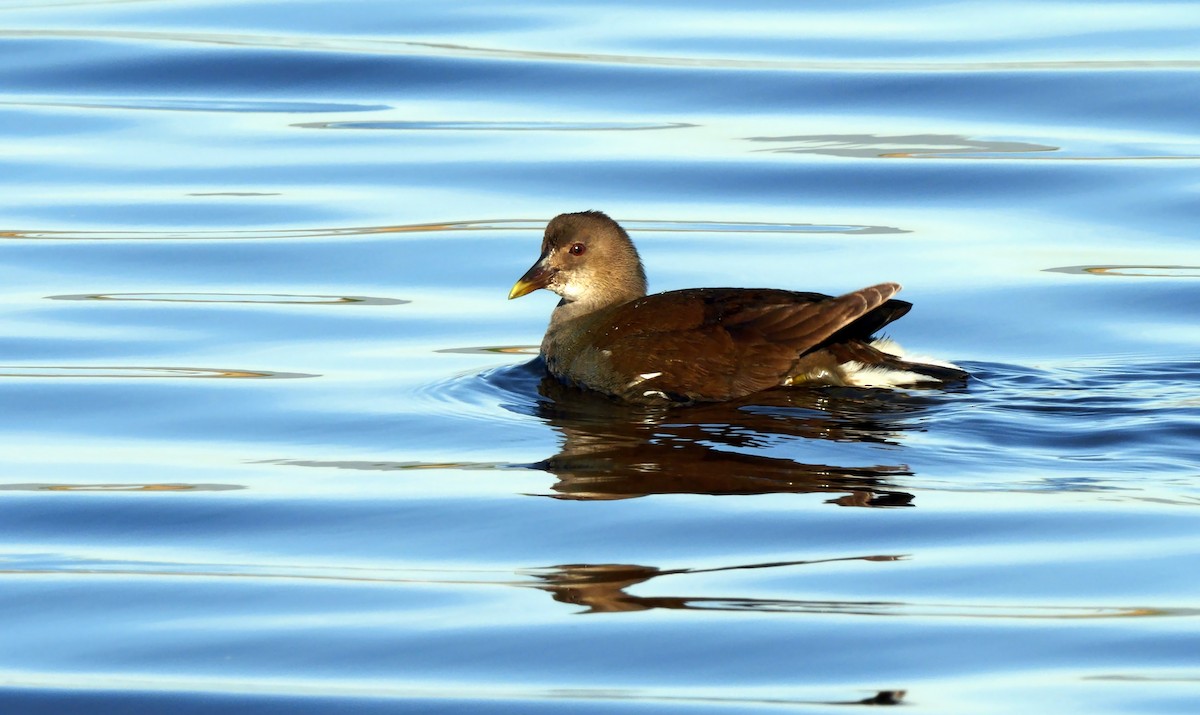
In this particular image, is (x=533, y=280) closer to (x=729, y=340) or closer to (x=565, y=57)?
(x=729, y=340)

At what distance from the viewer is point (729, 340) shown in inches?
333

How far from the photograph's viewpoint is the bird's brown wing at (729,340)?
8391mm

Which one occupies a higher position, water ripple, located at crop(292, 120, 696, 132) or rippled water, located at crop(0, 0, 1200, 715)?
water ripple, located at crop(292, 120, 696, 132)

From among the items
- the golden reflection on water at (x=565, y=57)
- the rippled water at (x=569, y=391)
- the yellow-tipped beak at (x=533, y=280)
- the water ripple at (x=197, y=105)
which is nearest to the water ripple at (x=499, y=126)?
the rippled water at (x=569, y=391)

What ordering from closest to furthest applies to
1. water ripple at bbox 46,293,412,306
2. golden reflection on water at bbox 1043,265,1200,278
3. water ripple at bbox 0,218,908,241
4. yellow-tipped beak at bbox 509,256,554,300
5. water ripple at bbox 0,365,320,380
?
water ripple at bbox 0,365,320,380
yellow-tipped beak at bbox 509,256,554,300
water ripple at bbox 46,293,412,306
golden reflection on water at bbox 1043,265,1200,278
water ripple at bbox 0,218,908,241

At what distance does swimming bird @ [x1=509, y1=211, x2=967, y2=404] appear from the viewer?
8422mm

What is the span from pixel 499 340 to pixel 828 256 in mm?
2272

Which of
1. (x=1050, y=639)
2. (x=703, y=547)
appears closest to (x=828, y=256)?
(x=703, y=547)

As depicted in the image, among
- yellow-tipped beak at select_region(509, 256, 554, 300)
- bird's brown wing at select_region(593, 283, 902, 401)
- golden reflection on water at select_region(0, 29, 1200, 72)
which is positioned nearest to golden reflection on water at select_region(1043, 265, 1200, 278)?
bird's brown wing at select_region(593, 283, 902, 401)

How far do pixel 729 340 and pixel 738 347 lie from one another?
0.05 metres

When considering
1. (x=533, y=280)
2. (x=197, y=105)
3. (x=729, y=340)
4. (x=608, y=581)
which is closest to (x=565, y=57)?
(x=197, y=105)

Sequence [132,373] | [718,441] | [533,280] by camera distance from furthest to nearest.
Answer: [533,280], [132,373], [718,441]

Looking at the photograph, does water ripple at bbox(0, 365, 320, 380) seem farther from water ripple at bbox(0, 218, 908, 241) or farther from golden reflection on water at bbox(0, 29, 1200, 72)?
golden reflection on water at bbox(0, 29, 1200, 72)

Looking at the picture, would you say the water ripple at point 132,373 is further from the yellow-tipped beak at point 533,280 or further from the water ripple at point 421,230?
the water ripple at point 421,230
